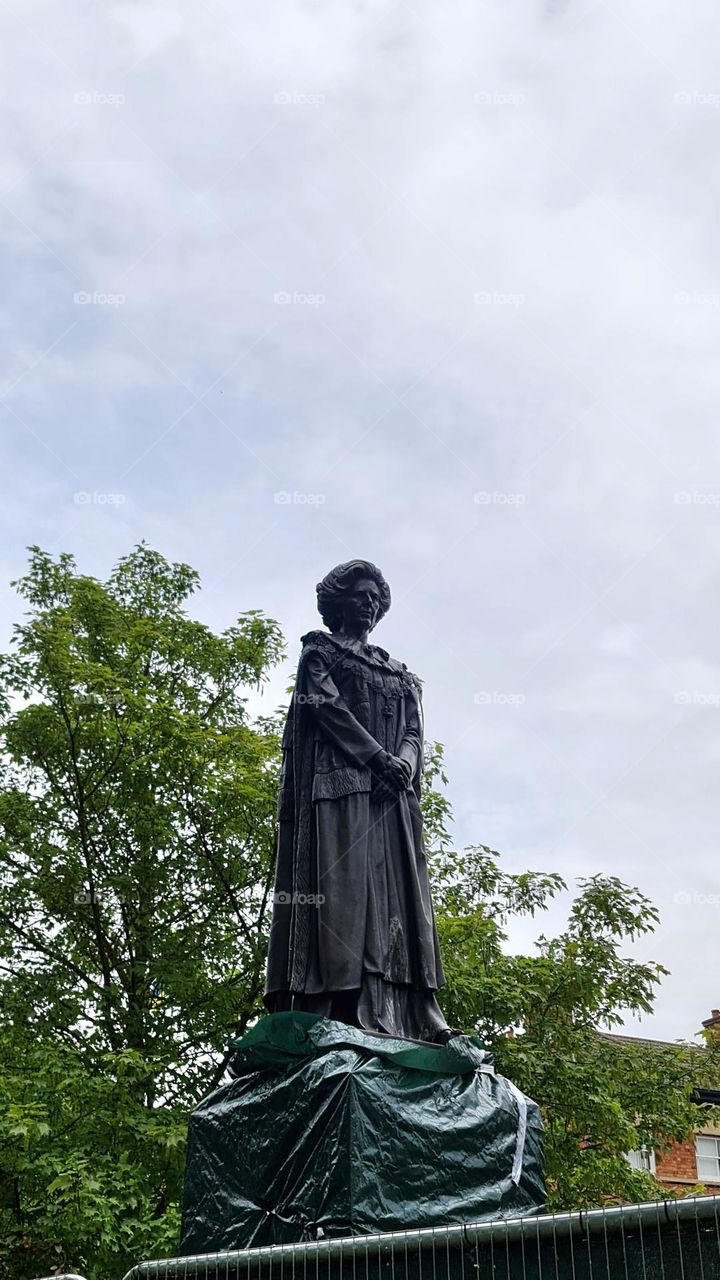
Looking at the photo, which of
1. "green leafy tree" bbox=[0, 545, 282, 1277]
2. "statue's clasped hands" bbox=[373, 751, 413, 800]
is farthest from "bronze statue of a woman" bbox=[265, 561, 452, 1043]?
"green leafy tree" bbox=[0, 545, 282, 1277]

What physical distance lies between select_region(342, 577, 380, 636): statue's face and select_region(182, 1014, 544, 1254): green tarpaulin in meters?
2.41

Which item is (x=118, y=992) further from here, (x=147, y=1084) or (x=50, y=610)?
(x=50, y=610)

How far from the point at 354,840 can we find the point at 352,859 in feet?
0.35

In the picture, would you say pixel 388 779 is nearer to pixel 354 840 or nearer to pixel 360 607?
pixel 354 840

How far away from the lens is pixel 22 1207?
12.8 metres

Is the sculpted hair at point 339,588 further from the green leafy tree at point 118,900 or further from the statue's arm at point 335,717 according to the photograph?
the green leafy tree at point 118,900

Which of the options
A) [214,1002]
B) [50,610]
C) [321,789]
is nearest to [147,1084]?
[214,1002]

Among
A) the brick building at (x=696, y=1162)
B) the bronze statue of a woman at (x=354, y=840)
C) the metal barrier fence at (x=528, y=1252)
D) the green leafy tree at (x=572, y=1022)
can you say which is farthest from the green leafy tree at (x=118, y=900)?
the brick building at (x=696, y=1162)

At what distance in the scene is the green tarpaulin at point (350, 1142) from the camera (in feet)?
17.4

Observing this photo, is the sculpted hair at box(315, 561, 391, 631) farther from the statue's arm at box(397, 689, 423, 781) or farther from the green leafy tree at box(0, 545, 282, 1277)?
the green leafy tree at box(0, 545, 282, 1277)

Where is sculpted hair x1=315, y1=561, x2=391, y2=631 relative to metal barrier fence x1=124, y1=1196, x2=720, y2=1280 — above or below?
above

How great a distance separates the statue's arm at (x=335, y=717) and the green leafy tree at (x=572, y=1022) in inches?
280

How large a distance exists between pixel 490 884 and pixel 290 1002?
10565 millimetres

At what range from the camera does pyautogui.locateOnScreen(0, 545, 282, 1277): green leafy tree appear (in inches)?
506
